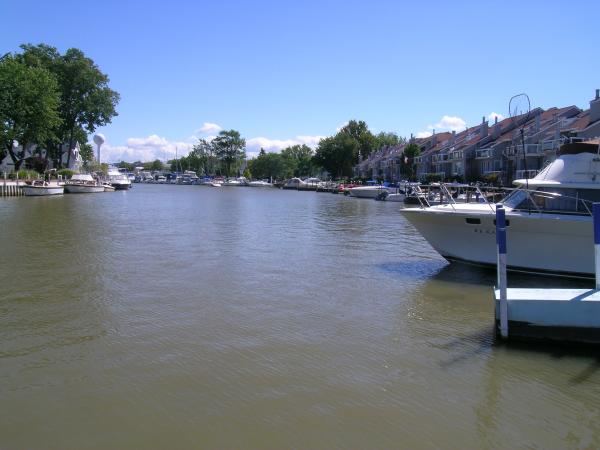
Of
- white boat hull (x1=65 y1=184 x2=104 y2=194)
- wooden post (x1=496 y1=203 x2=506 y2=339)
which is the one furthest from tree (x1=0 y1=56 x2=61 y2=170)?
wooden post (x1=496 y1=203 x2=506 y2=339)

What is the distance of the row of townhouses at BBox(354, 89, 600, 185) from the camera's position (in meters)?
49.6

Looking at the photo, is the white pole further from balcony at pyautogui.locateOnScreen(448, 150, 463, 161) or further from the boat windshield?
balcony at pyautogui.locateOnScreen(448, 150, 463, 161)

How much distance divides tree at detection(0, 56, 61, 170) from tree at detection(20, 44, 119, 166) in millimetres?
11568

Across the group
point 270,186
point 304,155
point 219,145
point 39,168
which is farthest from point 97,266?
point 219,145

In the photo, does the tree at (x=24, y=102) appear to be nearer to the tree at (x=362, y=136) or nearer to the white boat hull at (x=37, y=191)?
the white boat hull at (x=37, y=191)

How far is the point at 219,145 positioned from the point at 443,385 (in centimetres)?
18009

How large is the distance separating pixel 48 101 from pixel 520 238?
192 ft

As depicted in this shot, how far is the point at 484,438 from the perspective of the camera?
592 cm

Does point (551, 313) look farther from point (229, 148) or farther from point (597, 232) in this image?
point (229, 148)

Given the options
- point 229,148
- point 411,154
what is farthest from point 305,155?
point 411,154

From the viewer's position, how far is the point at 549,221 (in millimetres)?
13445

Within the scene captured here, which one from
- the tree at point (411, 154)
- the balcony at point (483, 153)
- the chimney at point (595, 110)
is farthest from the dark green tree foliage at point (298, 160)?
the chimney at point (595, 110)

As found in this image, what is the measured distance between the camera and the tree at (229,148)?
182m

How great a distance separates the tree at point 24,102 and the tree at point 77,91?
11.6m
